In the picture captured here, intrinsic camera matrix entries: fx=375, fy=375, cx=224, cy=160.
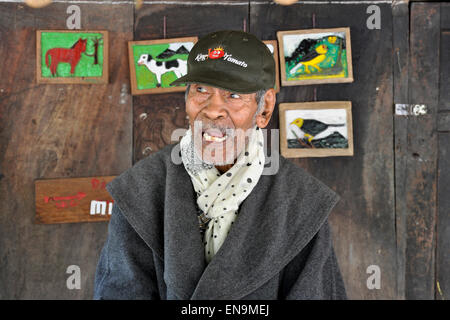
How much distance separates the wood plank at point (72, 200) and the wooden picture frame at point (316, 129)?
80 centimetres

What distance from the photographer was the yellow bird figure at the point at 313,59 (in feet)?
5.32

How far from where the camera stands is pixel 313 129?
164 centimetres

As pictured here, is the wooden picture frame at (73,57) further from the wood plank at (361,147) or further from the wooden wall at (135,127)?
the wood plank at (361,147)

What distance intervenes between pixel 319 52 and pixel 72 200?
4.08 ft

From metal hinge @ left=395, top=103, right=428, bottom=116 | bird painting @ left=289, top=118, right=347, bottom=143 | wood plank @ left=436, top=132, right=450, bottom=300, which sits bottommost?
wood plank @ left=436, top=132, right=450, bottom=300

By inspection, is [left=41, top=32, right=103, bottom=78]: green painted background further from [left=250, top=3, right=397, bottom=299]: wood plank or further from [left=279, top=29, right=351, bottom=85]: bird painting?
[left=279, top=29, right=351, bottom=85]: bird painting

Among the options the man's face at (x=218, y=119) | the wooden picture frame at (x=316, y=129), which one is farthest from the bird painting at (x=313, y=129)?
the man's face at (x=218, y=119)

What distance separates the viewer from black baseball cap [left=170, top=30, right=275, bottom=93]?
94cm

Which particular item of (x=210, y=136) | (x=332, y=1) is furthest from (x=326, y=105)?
(x=210, y=136)

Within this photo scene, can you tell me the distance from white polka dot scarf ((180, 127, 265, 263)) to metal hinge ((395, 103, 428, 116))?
2.90 feet

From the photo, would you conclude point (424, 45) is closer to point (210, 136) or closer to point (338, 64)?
point (338, 64)

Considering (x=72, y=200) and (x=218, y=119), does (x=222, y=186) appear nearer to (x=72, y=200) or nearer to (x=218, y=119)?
(x=218, y=119)

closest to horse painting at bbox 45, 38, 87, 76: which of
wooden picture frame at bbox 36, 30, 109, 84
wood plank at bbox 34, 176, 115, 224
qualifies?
wooden picture frame at bbox 36, 30, 109, 84

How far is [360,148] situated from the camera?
1664 millimetres
